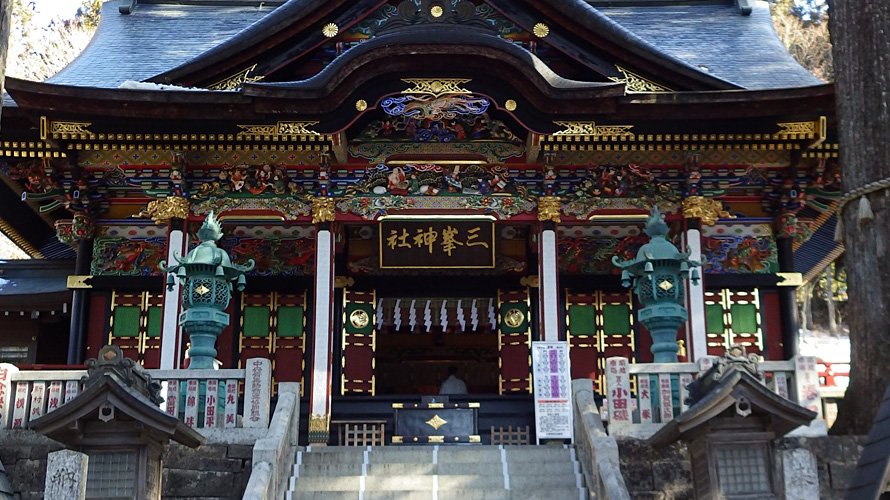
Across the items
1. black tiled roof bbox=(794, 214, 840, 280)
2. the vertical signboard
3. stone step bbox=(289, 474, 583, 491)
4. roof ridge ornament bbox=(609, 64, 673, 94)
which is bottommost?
stone step bbox=(289, 474, 583, 491)

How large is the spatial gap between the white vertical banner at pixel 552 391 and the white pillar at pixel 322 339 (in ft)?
8.22

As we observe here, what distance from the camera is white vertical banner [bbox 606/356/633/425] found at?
9422mm

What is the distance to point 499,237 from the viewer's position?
13984 mm

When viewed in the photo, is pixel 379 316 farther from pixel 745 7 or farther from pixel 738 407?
pixel 745 7

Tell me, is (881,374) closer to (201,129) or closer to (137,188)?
(201,129)

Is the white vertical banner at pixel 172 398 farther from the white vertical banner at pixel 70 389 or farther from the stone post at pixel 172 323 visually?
the stone post at pixel 172 323

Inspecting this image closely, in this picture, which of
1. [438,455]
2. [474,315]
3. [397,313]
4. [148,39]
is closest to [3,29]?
[438,455]

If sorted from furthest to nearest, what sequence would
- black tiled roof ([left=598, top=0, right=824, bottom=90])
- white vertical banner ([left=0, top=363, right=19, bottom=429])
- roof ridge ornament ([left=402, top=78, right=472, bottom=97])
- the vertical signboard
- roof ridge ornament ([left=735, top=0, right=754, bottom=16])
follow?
roof ridge ornament ([left=735, top=0, right=754, bottom=16]), black tiled roof ([left=598, top=0, right=824, bottom=90]), the vertical signboard, roof ridge ornament ([left=402, top=78, right=472, bottom=97]), white vertical banner ([left=0, top=363, right=19, bottom=429])

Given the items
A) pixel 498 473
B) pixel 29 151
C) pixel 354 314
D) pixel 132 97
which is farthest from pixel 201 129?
pixel 498 473

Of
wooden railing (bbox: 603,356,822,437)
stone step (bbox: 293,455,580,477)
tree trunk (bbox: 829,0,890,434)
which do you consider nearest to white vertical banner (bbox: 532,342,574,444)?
stone step (bbox: 293,455,580,477)

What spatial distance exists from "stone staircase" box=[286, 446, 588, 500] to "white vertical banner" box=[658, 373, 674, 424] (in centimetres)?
97

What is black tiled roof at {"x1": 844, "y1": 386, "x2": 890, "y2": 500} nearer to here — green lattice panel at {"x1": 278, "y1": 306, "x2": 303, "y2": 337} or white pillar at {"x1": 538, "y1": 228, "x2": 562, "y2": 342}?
white pillar at {"x1": 538, "y1": 228, "x2": 562, "y2": 342}

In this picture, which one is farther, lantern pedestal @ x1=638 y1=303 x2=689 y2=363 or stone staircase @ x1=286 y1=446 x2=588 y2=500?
lantern pedestal @ x1=638 y1=303 x2=689 y2=363

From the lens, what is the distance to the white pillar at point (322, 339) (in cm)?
1209
